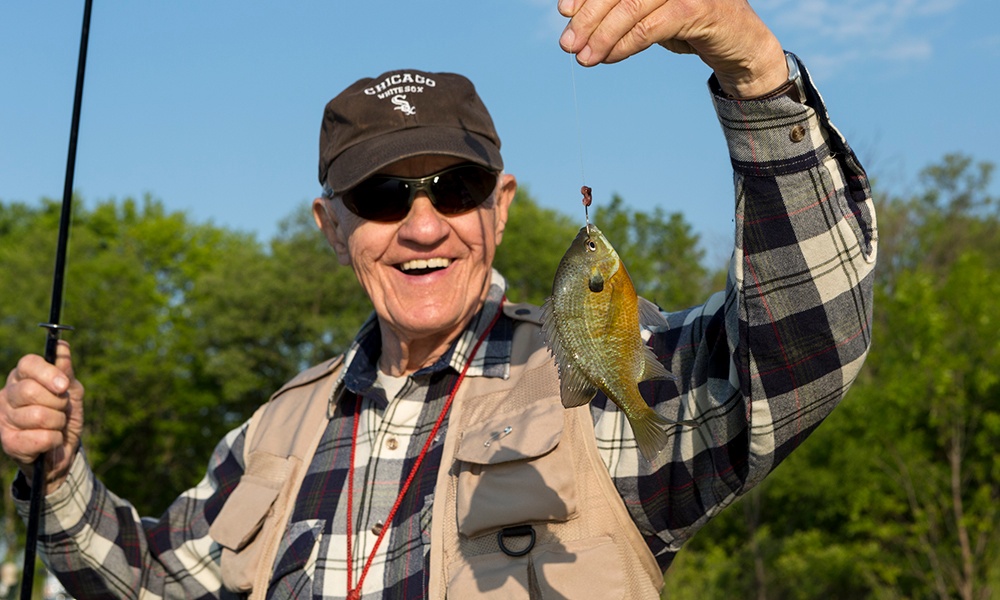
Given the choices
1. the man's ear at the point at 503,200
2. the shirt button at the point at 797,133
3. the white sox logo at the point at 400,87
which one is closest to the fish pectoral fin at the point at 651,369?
the shirt button at the point at 797,133

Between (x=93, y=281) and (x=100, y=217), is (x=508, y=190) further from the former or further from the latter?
(x=100, y=217)

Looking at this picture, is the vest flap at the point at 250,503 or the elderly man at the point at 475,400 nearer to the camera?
the elderly man at the point at 475,400

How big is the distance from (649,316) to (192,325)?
3987 centimetres

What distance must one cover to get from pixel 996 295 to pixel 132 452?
31320mm

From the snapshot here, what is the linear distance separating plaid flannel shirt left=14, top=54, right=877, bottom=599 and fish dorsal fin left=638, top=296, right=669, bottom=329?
0.65ft

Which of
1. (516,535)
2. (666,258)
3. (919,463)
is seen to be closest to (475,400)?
(516,535)

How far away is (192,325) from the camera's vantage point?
4056 cm

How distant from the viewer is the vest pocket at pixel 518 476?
309 cm

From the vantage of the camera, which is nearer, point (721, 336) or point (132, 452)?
point (721, 336)

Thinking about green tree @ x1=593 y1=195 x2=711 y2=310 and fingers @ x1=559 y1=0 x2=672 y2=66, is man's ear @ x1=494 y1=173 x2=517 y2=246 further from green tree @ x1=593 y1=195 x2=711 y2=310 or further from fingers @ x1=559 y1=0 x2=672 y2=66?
green tree @ x1=593 y1=195 x2=711 y2=310

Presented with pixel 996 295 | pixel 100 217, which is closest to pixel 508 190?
pixel 996 295

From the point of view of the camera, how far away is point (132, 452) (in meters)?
39.2

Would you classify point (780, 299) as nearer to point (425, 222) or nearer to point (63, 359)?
point (425, 222)

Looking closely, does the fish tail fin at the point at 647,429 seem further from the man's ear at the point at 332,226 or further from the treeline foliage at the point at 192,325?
the treeline foliage at the point at 192,325
